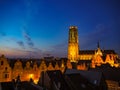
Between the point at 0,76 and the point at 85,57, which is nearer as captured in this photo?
the point at 0,76

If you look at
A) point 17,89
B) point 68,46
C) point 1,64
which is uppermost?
point 68,46

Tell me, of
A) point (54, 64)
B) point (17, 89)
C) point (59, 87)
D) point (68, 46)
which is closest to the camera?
point (17, 89)

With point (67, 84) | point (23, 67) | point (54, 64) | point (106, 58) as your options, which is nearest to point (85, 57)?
point (106, 58)

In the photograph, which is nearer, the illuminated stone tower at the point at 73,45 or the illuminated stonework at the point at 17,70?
the illuminated stonework at the point at 17,70

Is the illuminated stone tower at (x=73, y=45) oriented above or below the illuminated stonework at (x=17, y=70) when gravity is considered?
above

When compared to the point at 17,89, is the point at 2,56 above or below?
above

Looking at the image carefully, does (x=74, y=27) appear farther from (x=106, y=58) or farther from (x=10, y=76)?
(x=10, y=76)

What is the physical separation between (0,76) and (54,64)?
2669 cm

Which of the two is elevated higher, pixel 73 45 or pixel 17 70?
pixel 73 45

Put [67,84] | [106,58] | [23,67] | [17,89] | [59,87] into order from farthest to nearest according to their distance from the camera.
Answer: [106,58], [23,67], [67,84], [59,87], [17,89]

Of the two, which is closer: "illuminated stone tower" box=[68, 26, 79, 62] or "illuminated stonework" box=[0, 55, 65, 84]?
"illuminated stonework" box=[0, 55, 65, 84]

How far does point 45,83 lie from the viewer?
37.1 m

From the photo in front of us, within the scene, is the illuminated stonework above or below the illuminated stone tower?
below

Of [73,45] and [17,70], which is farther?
[73,45]
